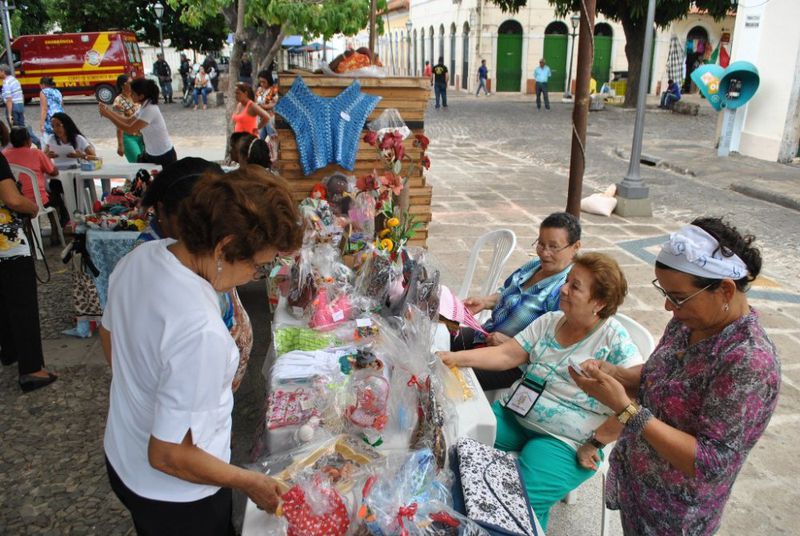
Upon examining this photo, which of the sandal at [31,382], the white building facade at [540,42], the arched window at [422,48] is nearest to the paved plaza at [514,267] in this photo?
the sandal at [31,382]

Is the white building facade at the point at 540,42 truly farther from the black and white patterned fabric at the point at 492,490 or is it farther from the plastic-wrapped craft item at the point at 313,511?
the plastic-wrapped craft item at the point at 313,511

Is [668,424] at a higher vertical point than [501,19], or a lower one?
lower

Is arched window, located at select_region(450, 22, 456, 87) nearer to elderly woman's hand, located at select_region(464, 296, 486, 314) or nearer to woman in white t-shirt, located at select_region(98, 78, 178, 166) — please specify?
woman in white t-shirt, located at select_region(98, 78, 178, 166)

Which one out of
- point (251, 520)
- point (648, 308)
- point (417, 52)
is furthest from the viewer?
point (417, 52)

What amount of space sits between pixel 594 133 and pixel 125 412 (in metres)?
16.5

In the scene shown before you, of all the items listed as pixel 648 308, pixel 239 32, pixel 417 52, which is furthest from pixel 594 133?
pixel 417 52

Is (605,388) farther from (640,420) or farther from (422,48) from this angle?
(422,48)

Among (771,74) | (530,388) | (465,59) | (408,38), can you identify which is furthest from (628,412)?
(408,38)

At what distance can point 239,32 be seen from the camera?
888cm

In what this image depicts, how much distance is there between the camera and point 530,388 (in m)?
2.53

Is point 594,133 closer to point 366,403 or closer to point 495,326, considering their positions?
point 495,326

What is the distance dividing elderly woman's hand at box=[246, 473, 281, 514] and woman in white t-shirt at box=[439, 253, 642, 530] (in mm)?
1118

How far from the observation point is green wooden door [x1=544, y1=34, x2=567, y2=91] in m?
29.0

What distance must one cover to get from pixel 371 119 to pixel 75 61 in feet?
71.6
